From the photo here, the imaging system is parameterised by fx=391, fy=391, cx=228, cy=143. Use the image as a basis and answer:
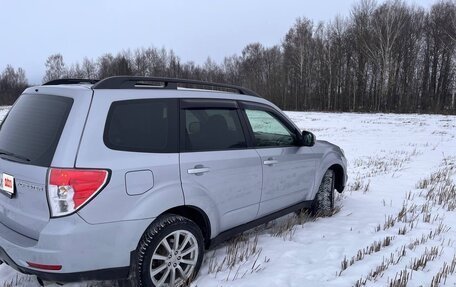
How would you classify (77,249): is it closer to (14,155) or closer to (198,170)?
(14,155)

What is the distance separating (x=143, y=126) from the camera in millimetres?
3305

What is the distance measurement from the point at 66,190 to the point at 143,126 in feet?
2.69

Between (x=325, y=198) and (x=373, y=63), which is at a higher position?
(x=373, y=63)

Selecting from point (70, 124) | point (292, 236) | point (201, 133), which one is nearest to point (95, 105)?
point (70, 124)

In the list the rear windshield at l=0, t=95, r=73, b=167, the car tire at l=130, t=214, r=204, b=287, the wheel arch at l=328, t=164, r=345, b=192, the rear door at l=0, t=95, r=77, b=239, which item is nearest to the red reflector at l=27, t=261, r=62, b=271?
the rear door at l=0, t=95, r=77, b=239

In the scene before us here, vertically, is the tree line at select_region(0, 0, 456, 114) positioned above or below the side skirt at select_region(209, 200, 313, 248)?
above

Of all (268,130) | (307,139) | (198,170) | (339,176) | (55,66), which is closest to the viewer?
(198,170)

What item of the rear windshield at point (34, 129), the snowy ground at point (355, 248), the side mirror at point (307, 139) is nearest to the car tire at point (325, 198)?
the snowy ground at point (355, 248)

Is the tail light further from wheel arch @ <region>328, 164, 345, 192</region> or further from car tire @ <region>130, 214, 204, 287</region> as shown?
wheel arch @ <region>328, 164, 345, 192</region>

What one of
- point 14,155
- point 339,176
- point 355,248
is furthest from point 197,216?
point 339,176

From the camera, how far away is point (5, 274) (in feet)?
12.4

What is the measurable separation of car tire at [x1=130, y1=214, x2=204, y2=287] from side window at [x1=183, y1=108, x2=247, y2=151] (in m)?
0.70

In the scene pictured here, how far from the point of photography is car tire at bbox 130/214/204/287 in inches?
124

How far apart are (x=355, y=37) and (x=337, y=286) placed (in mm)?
57540
